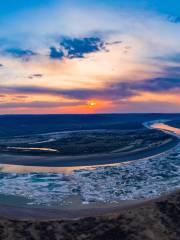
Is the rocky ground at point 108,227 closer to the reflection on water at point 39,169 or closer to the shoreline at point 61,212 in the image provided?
the shoreline at point 61,212

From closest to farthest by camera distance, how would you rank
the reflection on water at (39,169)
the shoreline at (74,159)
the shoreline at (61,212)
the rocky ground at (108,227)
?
the rocky ground at (108,227) → the shoreline at (61,212) → the reflection on water at (39,169) → the shoreline at (74,159)

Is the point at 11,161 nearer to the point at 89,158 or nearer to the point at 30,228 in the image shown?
the point at 89,158

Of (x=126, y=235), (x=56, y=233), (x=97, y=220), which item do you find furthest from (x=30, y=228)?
(x=126, y=235)

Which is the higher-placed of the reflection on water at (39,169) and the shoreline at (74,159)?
the shoreline at (74,159)

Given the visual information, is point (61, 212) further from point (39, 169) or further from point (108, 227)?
point (39, 169)

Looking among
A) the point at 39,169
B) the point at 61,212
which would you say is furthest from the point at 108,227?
the point at 39,169

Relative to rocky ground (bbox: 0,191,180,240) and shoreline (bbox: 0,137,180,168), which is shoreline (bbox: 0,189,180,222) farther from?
shoreline (bbox: 0,137,180,168)

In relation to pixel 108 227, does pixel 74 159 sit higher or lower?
higher

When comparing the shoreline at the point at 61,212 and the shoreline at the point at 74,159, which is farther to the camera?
the shoreline at the point at 74,159


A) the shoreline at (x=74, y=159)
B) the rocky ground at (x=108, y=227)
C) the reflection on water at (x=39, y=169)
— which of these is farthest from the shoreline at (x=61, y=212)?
the shoreline at (x=74, y=159)

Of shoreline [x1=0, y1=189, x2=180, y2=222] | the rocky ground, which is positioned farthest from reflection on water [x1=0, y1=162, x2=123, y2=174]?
the rocky ground
